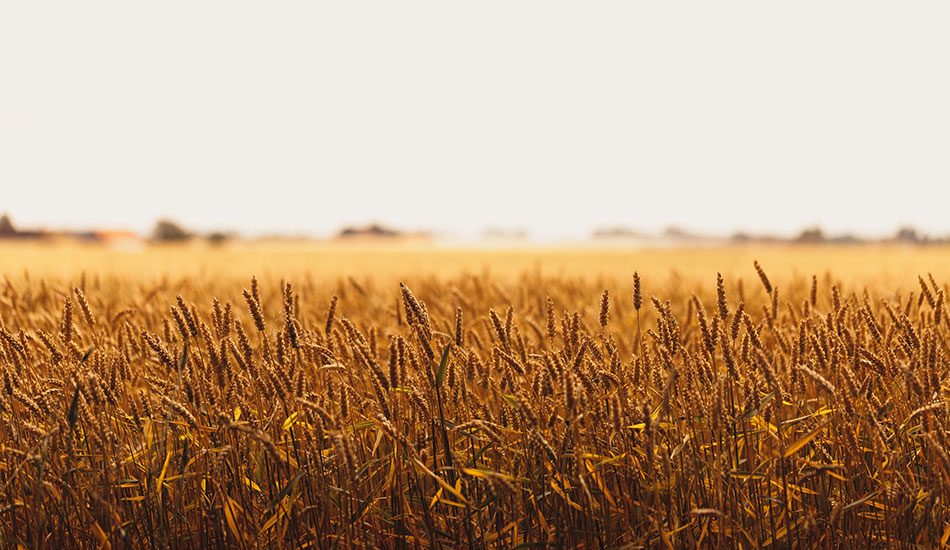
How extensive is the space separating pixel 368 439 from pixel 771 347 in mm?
2137

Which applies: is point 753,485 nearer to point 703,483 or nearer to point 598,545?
point 703,483

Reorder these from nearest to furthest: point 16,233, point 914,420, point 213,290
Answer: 1. point 914,420
2. point 213,290
3. point 16,233

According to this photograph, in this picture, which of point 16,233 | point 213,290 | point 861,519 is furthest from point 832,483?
point 16,233

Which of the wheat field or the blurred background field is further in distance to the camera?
the blurred background field

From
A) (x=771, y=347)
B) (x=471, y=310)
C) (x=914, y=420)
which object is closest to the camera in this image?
(x=914, y=420)

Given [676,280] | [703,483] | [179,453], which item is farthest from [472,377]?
[676,280]

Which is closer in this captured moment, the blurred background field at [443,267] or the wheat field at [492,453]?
the wheat field at [492,453]

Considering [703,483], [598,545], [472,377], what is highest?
[472,377]

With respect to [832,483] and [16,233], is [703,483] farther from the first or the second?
[16,233]

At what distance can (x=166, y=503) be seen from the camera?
2.19 m

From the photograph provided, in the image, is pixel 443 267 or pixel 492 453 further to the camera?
pixel 443 267

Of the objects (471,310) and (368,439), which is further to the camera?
(471,310)

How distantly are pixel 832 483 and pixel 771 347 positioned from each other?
1.46 metres

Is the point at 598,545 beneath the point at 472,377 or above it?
beneath
